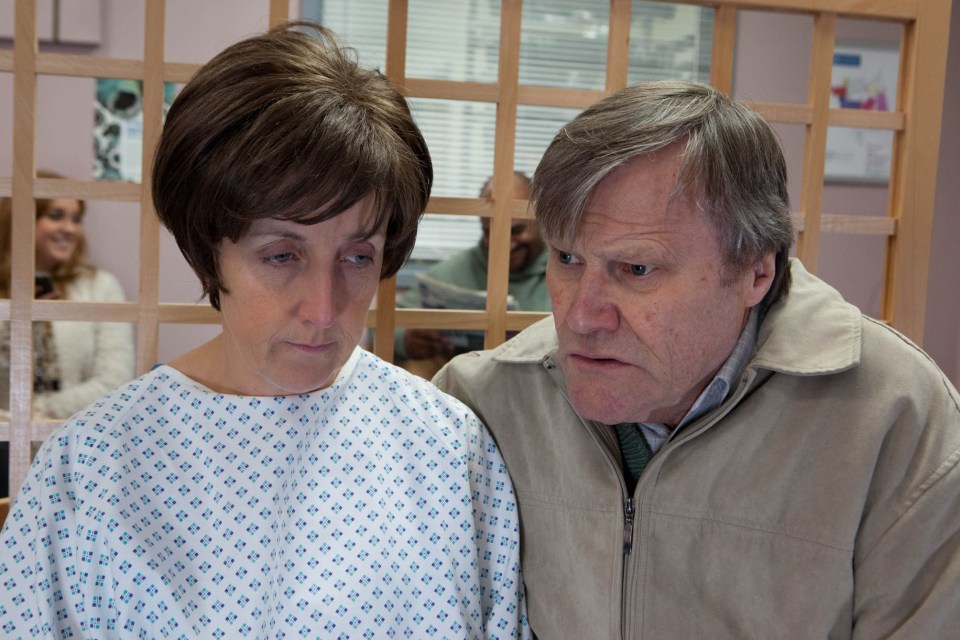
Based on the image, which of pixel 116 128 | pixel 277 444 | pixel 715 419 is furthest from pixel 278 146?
pixel 116 128

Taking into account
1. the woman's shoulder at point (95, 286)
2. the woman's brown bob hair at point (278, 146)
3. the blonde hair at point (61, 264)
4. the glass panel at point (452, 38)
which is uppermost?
the glass panel at point (452, 38)

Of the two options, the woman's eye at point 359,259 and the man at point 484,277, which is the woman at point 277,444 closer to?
the woman's eye at point 359,259

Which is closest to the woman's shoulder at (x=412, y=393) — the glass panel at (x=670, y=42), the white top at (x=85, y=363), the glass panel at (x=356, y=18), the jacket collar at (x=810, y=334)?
the jacket collar at (x=810, y=334)

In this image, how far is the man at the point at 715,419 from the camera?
1.23 m

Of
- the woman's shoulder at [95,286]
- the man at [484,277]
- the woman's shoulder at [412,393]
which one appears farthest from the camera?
the woman's shoulder at [95,286]

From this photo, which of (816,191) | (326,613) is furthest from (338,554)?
(816,191)

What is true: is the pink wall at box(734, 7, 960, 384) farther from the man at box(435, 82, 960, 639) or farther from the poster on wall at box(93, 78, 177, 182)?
the man at box(435, 82, 960, 639)

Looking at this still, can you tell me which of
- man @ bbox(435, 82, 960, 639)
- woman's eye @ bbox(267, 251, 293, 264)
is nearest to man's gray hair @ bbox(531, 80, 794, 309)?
man @ bbox(435, 82, 960, 639)

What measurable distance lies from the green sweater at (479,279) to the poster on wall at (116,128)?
137 centimetres

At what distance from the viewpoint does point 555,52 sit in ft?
15.7

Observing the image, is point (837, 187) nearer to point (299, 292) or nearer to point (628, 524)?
point (628, 524)

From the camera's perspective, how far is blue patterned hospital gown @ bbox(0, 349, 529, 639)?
117 centimetres

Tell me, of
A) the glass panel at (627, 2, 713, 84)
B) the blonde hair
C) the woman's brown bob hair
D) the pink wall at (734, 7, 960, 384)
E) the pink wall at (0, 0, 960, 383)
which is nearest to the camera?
the woman's brown bob hair

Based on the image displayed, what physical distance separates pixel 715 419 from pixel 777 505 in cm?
14
